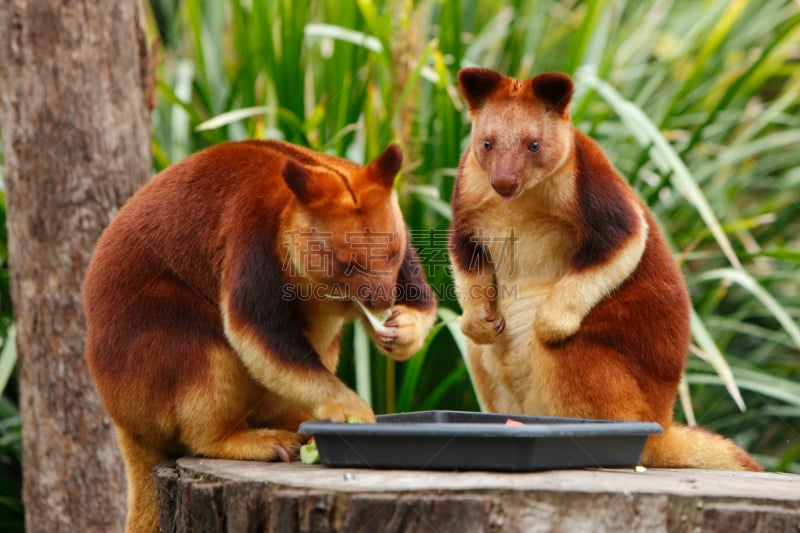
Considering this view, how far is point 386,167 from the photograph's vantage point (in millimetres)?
3723

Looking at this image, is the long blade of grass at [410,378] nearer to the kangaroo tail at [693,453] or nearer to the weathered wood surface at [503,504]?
the kangaroo tail at [693,453]

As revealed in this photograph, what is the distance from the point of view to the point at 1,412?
6.22m

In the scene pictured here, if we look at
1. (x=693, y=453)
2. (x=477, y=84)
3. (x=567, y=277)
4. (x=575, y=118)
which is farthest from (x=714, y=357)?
(x=477, y=84)

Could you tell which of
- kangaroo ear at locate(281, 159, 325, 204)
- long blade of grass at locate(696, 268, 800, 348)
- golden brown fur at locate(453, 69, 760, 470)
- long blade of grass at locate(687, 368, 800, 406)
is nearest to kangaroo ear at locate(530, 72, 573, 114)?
golden brown fur at locate(453, 69, 760, 470)

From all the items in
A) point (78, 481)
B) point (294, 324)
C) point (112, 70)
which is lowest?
point (78, 481)

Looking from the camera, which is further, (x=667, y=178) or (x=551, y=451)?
(x=667, y=178)

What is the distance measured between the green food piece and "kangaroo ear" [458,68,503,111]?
1635 millimetres

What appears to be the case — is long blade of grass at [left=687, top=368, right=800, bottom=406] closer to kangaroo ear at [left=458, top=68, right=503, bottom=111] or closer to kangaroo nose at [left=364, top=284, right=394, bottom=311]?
kangaroo ear at [left=458, top=68, right=503, bottom=111]

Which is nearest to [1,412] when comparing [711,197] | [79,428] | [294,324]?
[79,428]

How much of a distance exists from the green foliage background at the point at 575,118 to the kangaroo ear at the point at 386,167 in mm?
1641

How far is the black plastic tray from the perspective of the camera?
2984 mm

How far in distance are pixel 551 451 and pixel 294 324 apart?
1217 millimetres

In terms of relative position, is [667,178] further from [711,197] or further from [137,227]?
[137,227]

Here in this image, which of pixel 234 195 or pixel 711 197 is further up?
pixel 234 195
